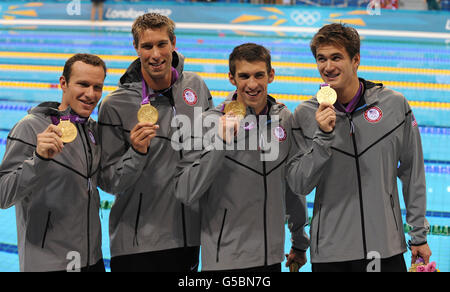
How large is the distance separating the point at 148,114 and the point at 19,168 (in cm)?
54

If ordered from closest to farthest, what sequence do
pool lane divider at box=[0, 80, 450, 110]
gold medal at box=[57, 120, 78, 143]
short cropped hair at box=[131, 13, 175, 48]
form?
1. gold medal at box=[57, 120, 78, 143]
2. short cropped hair at box=[131, 13, 175, 48]
3. pool lane divider at box=[0, 80, 450, 110]

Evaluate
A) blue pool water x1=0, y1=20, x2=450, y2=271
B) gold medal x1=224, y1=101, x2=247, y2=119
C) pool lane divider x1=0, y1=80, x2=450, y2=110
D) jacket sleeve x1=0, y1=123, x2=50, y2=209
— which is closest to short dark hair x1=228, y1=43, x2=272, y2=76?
gold medal x1=224, y1=101, x2=247, y2=119

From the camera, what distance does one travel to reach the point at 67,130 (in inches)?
85.8

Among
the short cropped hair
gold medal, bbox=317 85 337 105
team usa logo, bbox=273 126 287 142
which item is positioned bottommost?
team usa logo, bbox=273 126 287 142

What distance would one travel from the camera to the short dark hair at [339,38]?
2.24 meters

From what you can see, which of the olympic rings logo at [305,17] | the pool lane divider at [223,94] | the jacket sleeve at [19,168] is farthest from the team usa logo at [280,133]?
the olympic rings logo at [305,17]

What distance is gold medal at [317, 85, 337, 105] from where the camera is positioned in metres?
2.12

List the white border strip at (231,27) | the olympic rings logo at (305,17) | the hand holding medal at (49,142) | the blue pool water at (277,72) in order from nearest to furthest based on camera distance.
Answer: the hand holding medal at (49,142) → the blue pool water at (277,72) → the white border strip at (231,27) → the olympic rings logo at (305,17)

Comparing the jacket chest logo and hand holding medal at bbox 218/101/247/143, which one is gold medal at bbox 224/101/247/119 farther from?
the jacket chest logo

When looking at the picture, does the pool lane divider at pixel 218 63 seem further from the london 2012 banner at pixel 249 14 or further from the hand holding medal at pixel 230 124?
the hand holding medal at pixel 230 124

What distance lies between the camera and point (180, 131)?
245cm

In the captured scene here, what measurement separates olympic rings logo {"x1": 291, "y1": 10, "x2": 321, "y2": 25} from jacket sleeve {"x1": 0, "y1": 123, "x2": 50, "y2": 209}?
11.7m

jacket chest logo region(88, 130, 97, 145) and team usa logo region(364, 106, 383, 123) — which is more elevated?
team usa logo region(364, 106, 383, 123)

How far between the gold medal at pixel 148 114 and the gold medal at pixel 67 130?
26cm
